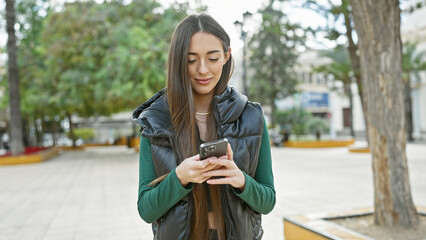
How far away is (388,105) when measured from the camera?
4.42 meters

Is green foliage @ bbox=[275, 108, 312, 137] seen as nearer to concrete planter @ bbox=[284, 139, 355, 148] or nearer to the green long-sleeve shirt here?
concrete planter @ bbox=[284, 139, 355, 148]

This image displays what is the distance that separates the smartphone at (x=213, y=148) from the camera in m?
1.36

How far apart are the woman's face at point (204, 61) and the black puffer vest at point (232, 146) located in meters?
0.08

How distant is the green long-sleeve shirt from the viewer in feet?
5.00

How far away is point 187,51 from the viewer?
5.30 ft

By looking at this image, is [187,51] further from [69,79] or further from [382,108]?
[69,79]

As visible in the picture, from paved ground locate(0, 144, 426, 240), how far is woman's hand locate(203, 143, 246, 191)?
3.97 m

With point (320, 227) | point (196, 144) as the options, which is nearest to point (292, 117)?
point (320, 227)

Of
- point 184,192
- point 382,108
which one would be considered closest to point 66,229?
point 382,108

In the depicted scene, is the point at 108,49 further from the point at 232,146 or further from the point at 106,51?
the point at 232,146

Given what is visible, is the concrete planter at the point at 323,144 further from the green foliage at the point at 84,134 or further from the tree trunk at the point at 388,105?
the green foliage at the point at 84,134

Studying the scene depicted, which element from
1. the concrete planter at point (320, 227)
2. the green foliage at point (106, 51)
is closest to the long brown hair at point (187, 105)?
the concrete planter at point (320, 227)

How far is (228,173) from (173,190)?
8.7 inches

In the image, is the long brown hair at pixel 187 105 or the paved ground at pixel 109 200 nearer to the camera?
the long brown hair at pixel 187 105
